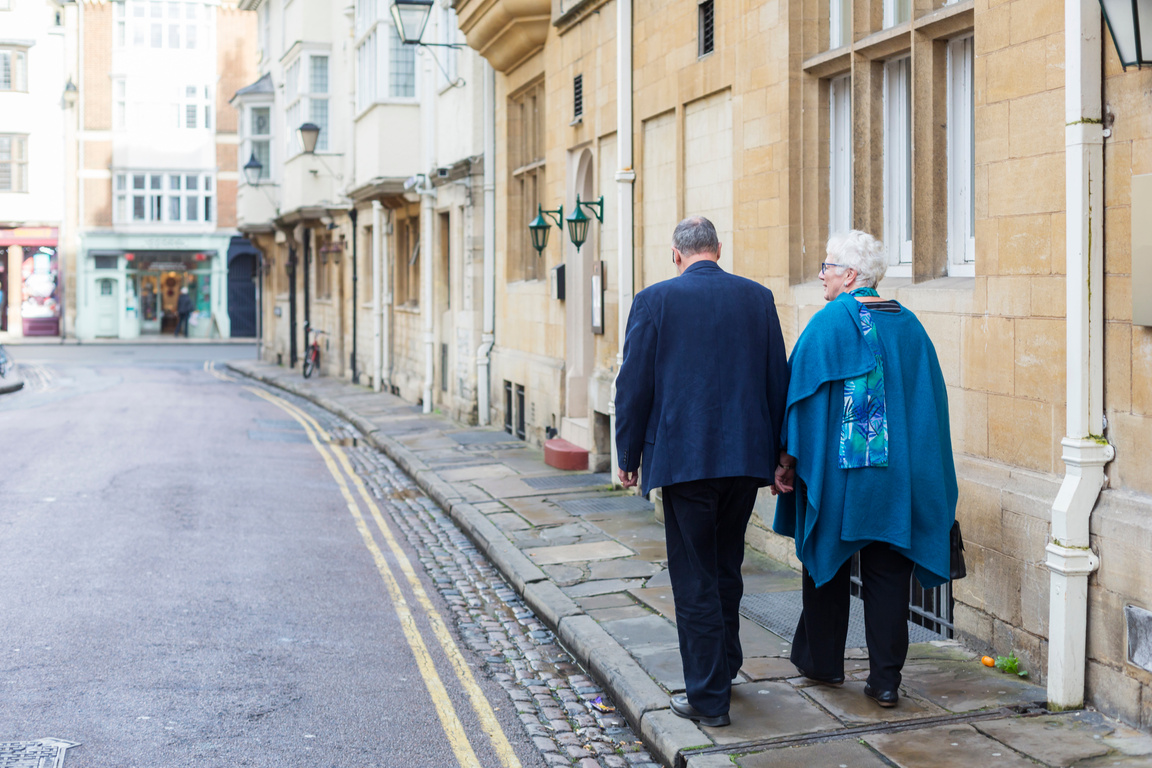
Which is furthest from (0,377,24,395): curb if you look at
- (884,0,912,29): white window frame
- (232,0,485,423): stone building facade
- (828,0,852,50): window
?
(884,0,912,29): white window frame

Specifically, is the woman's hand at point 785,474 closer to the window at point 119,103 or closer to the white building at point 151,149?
the white building at point 151,149

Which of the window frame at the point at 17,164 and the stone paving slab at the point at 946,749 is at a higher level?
the window frame at the point at 17,164

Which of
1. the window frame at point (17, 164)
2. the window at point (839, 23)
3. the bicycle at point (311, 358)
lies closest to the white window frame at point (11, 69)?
A: the window frame at point (17, 164)

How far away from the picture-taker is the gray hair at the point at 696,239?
5094 millimetres

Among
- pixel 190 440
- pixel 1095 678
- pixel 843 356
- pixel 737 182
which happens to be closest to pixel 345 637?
pixel 843 356

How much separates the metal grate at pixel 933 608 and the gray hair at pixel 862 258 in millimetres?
1697

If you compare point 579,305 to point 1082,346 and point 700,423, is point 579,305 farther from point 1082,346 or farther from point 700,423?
point 1082,346

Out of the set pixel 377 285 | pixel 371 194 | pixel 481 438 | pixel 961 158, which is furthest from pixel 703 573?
pixel 377 285

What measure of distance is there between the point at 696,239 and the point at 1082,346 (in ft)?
5.35

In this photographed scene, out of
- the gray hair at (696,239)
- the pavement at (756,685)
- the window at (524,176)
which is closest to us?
the pavement at (756,685)

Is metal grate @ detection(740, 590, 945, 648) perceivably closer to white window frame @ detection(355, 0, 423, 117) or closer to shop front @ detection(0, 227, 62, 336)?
white window frame @ detection(355, 0, 423, 117)

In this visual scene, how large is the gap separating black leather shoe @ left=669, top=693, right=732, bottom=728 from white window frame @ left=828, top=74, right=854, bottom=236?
3736 mm

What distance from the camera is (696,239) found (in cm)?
509

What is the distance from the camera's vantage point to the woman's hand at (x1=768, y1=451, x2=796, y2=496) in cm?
505
